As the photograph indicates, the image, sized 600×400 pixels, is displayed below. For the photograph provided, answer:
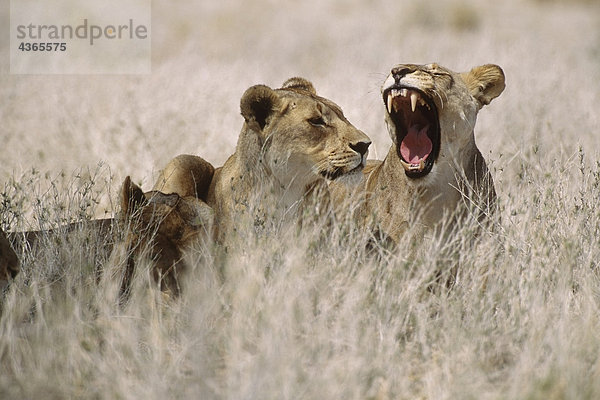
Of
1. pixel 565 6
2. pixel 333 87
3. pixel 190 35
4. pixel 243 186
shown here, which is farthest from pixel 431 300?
pixel 565 6

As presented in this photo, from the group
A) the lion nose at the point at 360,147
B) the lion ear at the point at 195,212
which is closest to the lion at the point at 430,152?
the lion nose at the point at 360,147

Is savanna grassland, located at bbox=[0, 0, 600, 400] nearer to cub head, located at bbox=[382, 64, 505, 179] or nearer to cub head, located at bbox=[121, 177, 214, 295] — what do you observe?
cub head, located at bbox=[121, 177, 214, 295]

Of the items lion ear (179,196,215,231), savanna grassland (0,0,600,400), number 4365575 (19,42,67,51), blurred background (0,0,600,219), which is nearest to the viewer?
savanna grassland (0,0,600,400)

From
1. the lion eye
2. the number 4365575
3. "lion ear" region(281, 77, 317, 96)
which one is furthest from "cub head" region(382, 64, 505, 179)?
the number 4365575

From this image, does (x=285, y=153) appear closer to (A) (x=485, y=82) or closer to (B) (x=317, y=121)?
(B) (x=317, y=121)

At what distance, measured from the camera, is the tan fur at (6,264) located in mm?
4820

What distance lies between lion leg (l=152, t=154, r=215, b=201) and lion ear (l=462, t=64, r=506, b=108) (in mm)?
1943

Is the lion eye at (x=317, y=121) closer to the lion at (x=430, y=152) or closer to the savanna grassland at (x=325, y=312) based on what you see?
the lion at (x=430, y=152)

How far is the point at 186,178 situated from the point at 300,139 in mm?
1082

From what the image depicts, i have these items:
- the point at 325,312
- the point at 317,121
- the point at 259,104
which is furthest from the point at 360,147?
the point at 325,312

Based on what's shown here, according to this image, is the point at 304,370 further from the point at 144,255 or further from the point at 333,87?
the point at 333,87

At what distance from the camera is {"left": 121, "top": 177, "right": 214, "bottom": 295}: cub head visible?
18.4 feet

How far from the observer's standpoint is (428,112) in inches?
225

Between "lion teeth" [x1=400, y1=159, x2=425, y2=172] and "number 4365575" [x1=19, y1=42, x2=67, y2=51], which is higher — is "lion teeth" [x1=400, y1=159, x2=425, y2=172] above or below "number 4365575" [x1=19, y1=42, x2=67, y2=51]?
below
